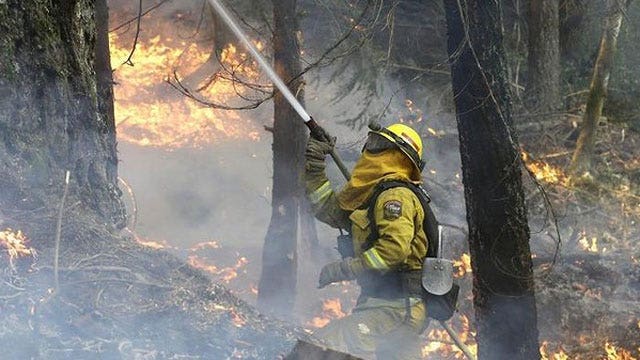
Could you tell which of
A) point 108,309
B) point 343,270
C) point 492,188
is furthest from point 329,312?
point 108,309

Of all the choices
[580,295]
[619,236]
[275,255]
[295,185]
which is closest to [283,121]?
[295,185]

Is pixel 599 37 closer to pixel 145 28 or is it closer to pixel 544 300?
pixel 544 300

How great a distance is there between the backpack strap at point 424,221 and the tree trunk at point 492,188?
28.3 inches

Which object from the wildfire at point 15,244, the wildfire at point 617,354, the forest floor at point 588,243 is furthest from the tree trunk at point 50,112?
the wildfire at point 617,354

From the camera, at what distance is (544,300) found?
802 cm

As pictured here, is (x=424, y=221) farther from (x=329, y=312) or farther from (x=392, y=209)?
(x=329, y=312)

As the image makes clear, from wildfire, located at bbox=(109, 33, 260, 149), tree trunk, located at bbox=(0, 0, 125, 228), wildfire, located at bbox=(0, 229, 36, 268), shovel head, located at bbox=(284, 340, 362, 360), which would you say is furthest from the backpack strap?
wildfire, located at bbox=(109, 33, 260, 149)

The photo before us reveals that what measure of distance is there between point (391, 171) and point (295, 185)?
4.97m

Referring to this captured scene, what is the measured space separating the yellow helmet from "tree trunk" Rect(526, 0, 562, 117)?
9.89 meters

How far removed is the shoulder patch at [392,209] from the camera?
4.42m

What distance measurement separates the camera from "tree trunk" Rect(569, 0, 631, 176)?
11.9 meters

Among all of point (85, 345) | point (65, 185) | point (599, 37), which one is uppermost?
point (599, 37)

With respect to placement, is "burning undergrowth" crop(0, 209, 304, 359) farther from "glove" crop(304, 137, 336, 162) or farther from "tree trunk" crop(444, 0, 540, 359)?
"tree trunk" crop(444, 0, 540, 359)

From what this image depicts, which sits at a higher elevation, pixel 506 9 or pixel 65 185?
pixel 506 9
